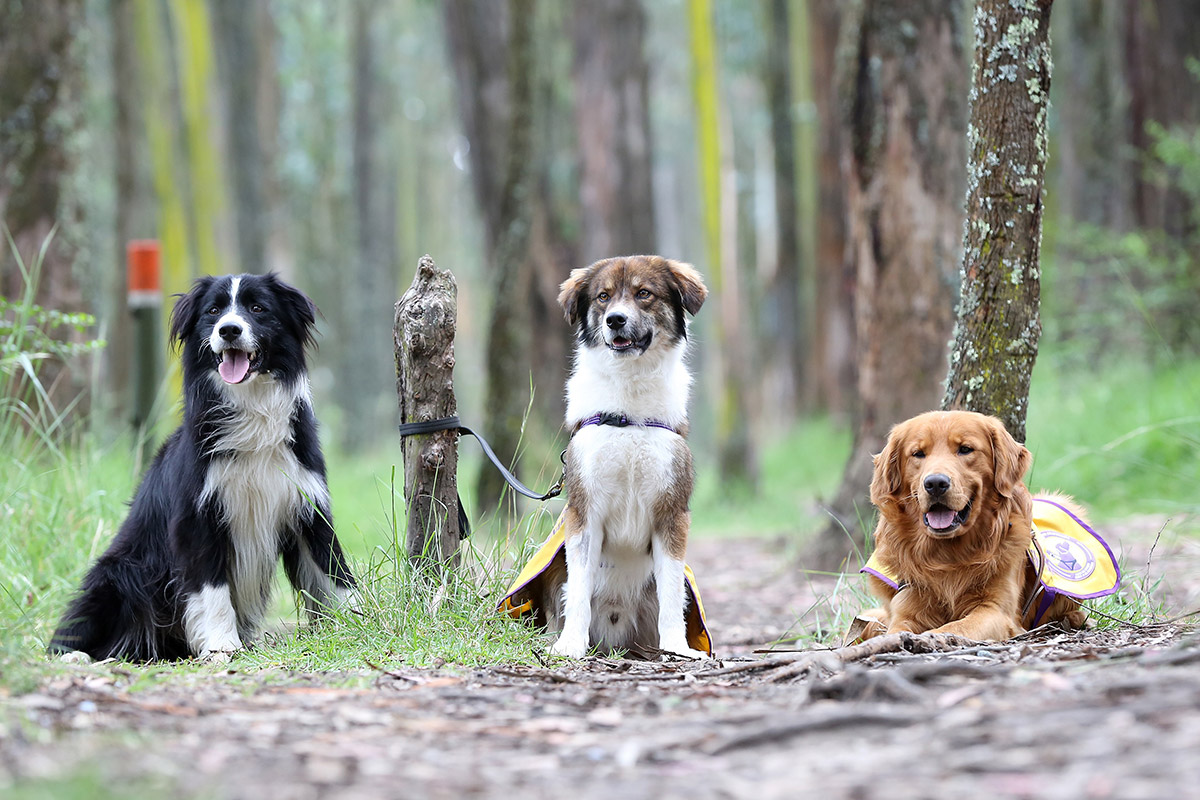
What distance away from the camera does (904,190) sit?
7.52 meters

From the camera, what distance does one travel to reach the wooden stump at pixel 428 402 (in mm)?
5125

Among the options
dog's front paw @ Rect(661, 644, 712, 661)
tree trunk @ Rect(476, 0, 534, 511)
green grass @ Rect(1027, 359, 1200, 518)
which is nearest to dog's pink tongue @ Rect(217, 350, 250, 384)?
dog's front paw @ Rect(661, 644, 712, 661)

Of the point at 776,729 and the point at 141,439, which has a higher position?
the point at 141,439

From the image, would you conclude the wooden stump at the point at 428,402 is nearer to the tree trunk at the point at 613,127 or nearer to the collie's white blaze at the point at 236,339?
the collie's white blaze at the point at 236,339

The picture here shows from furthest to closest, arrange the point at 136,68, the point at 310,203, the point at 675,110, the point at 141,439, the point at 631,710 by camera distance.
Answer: the point at 675,110 < the point at 310,203 < the point at 136,68 < the point at 141,439 < the point at 631,710

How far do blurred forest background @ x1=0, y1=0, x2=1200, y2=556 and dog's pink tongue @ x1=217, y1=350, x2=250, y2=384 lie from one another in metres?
1.33

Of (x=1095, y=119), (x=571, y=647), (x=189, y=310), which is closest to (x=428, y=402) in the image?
(x=189, y=310)

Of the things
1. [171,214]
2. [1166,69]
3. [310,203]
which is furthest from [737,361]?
[310,203]

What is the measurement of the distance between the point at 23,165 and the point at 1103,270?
1057 cm

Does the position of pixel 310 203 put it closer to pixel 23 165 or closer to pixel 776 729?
pixel 23 165

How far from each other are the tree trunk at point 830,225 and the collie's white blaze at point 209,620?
1223 centimetres

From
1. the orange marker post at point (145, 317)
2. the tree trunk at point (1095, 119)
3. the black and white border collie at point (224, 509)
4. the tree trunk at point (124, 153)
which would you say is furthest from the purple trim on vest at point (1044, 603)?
the tree trunk at point (124, 153)

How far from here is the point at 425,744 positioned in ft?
10.0

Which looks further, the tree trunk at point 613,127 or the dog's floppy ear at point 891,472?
the tree trunk at point 613,127
